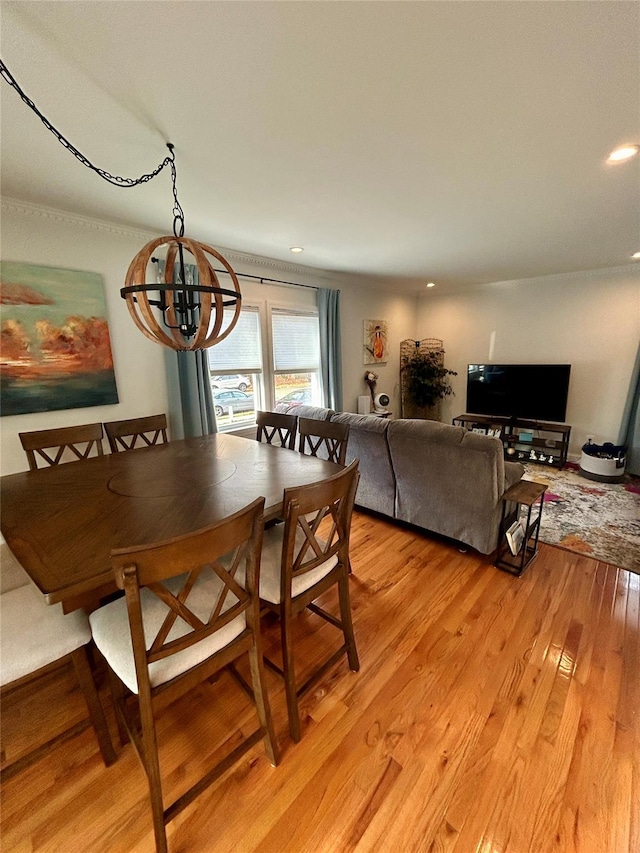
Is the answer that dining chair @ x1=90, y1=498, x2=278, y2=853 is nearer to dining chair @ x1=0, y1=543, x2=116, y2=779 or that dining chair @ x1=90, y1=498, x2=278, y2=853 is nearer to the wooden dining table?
dining chair @ x1=0, y1=543, x2=116, y2=779

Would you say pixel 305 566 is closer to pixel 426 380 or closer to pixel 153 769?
pixel 153 769

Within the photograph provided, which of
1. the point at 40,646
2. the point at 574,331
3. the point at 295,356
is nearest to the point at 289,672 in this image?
the point at 40,646

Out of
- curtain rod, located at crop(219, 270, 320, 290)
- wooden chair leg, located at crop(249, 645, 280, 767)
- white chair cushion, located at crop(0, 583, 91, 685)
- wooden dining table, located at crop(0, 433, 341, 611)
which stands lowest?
wooden chair leg, located at crop(249, 645, 280, 767)

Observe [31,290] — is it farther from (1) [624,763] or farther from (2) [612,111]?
(1) [624,763]

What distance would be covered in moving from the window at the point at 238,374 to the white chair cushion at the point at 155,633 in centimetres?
244

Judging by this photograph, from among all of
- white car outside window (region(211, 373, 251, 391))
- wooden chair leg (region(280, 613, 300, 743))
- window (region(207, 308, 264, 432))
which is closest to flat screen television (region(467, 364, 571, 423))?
window (region(207, 308, 264, 432))

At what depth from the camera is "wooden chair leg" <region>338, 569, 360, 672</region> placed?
1.54 m

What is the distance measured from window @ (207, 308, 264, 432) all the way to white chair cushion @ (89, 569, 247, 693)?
2.44m

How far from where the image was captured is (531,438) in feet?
15.5

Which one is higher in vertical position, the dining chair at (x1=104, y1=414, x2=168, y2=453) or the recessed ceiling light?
the recessed ceiling light

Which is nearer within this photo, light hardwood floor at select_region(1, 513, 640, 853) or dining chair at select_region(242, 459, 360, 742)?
light hardwood floor at select_region(1, 513, 640, 853)

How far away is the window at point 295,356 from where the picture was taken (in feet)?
13.2

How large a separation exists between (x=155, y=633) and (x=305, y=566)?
1.78ft

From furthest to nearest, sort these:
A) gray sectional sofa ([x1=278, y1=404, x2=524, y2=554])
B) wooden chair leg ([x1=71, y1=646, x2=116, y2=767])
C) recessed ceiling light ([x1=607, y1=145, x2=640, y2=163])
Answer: gray sectional sofa ([x1=278, y1=404, x2=524, y2=554]), recessed ceiling light ([x1=607, y1=145, x2=640, y2=163]), wooden chair leg ([x1=71, y1=646, x2=116, y2=767])
